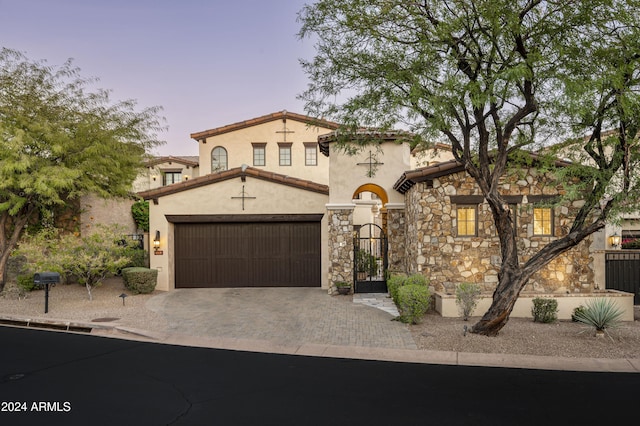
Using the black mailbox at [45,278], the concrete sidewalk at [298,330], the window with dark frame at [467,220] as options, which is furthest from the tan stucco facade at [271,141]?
the black mailbox at [45,278]

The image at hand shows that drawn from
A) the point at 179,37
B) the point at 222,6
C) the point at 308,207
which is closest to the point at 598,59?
the point at 308,207

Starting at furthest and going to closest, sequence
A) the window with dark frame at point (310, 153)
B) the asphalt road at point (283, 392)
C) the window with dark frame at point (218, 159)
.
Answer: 1. the window with dark frame at point (218, 159)
2. the window with dark frame at point (310, 153)
3. the asphalt road at point (283, 392)

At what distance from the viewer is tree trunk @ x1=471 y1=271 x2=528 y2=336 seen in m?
7.89

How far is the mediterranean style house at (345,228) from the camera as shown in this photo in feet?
37.9

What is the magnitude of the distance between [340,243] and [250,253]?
392cm

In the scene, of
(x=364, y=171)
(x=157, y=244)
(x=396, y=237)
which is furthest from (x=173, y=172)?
(x=396, y=237)

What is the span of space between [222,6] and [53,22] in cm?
576

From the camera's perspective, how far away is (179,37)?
15.3 meters

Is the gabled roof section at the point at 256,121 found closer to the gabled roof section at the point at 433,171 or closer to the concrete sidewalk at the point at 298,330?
the gabled roof section at the point at 433,171

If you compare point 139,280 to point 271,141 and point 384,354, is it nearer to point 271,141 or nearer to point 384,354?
point 384,354

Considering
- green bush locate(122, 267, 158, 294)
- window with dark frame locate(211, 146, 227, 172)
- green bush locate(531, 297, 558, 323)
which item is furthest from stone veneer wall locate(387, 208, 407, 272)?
window with dark frame locate(211, 146, 227, 172)

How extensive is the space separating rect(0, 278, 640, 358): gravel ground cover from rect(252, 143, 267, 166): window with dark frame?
10.7 metres

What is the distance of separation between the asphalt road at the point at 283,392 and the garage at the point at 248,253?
26.5ft

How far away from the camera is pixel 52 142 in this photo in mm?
12773
